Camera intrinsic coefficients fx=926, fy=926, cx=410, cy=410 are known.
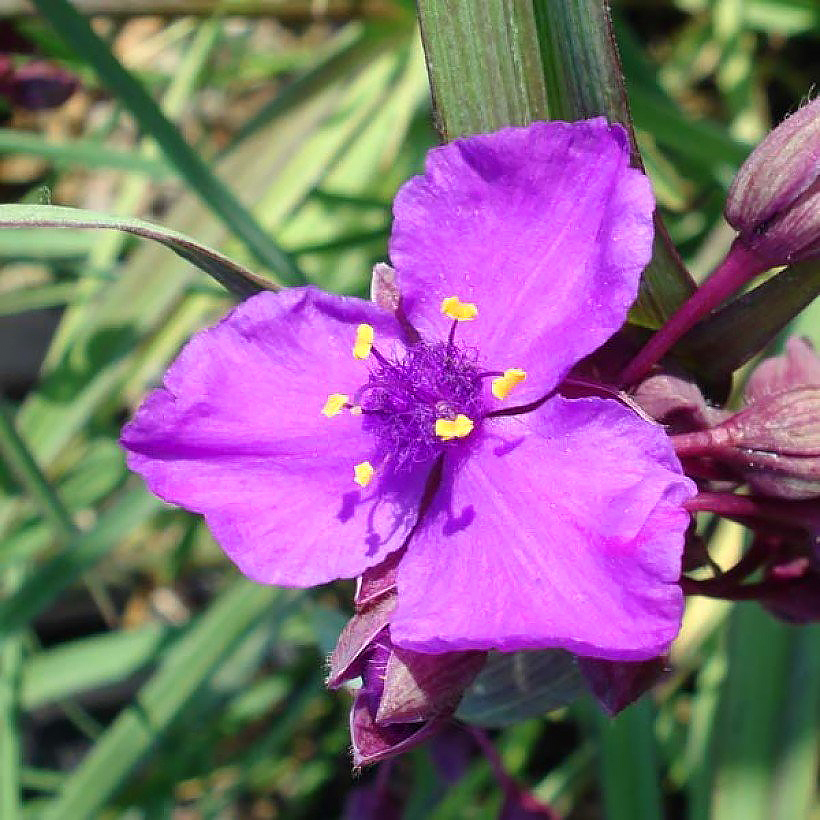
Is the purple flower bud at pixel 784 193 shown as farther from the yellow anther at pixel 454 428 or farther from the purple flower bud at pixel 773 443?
the yellow anther at pixel 454 428

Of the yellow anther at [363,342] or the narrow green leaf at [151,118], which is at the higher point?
the narrow green leaf at [151,118]

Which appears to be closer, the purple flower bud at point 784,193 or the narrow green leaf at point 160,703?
the purple flower bud at point 784,193

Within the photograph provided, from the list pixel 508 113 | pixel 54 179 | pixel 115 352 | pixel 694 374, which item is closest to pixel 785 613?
pixel 694 374

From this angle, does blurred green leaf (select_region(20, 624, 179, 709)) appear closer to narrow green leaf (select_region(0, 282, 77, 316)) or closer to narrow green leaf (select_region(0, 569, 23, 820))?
narrow green leaf (select_region(0, 569, 23, 820))

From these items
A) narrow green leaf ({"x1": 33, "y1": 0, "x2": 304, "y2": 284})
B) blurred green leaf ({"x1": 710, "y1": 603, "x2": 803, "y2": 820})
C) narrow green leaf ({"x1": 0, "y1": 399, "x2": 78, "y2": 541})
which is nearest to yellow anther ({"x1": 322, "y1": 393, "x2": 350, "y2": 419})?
narrow green leaf ({"x1": 33, "y1": 0, "x2": 304, "y2": 284})

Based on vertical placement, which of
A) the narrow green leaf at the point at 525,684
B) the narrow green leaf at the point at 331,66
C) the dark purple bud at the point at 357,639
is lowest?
the narrow green leaf at the point at 525,684

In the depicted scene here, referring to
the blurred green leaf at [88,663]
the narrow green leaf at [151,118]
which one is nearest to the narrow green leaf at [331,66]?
the narrow green leaf at [151,118]

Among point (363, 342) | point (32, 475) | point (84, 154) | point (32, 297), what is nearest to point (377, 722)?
point (363, 342)

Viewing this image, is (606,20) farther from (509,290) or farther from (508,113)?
(509,290)
